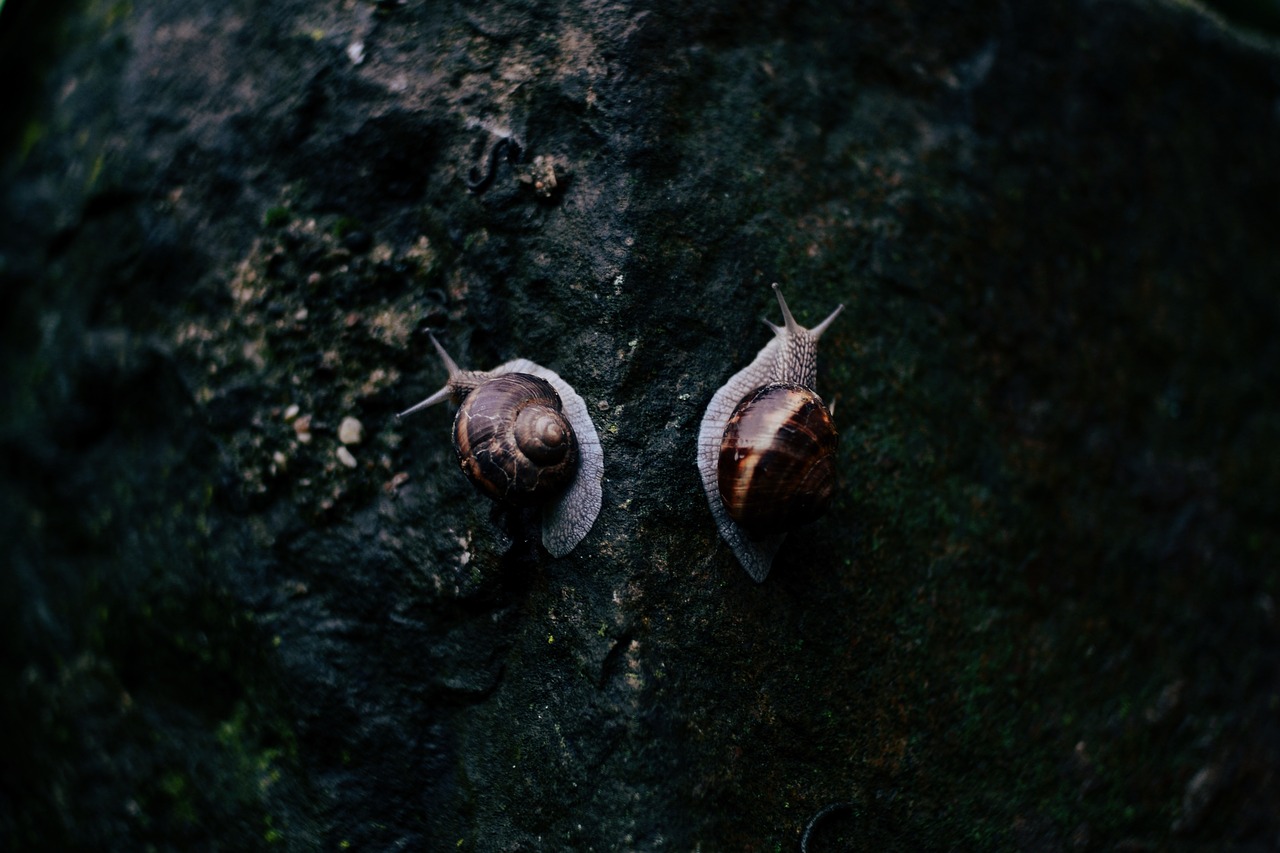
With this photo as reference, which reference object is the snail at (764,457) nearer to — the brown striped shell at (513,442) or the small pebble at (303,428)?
the brown striped shell at (513,442)

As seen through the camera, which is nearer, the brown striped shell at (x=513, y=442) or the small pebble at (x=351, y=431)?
the brown striped shell at (x=513, y=442)

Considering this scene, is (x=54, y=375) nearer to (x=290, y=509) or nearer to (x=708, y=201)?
(x=290, y=509)

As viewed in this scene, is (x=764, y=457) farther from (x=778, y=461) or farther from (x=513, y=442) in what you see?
(x=513, y=442)

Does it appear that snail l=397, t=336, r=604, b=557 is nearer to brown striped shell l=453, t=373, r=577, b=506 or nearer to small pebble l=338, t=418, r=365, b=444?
brown striped shell l=453, t=373, r=577, b=506

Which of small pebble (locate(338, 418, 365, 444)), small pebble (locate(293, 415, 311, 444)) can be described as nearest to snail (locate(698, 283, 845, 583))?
small pebble (locate(338, 418, 365, 444))

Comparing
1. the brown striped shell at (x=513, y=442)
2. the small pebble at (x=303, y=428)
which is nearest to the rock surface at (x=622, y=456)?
the small pebble at (x=303, y=428)
